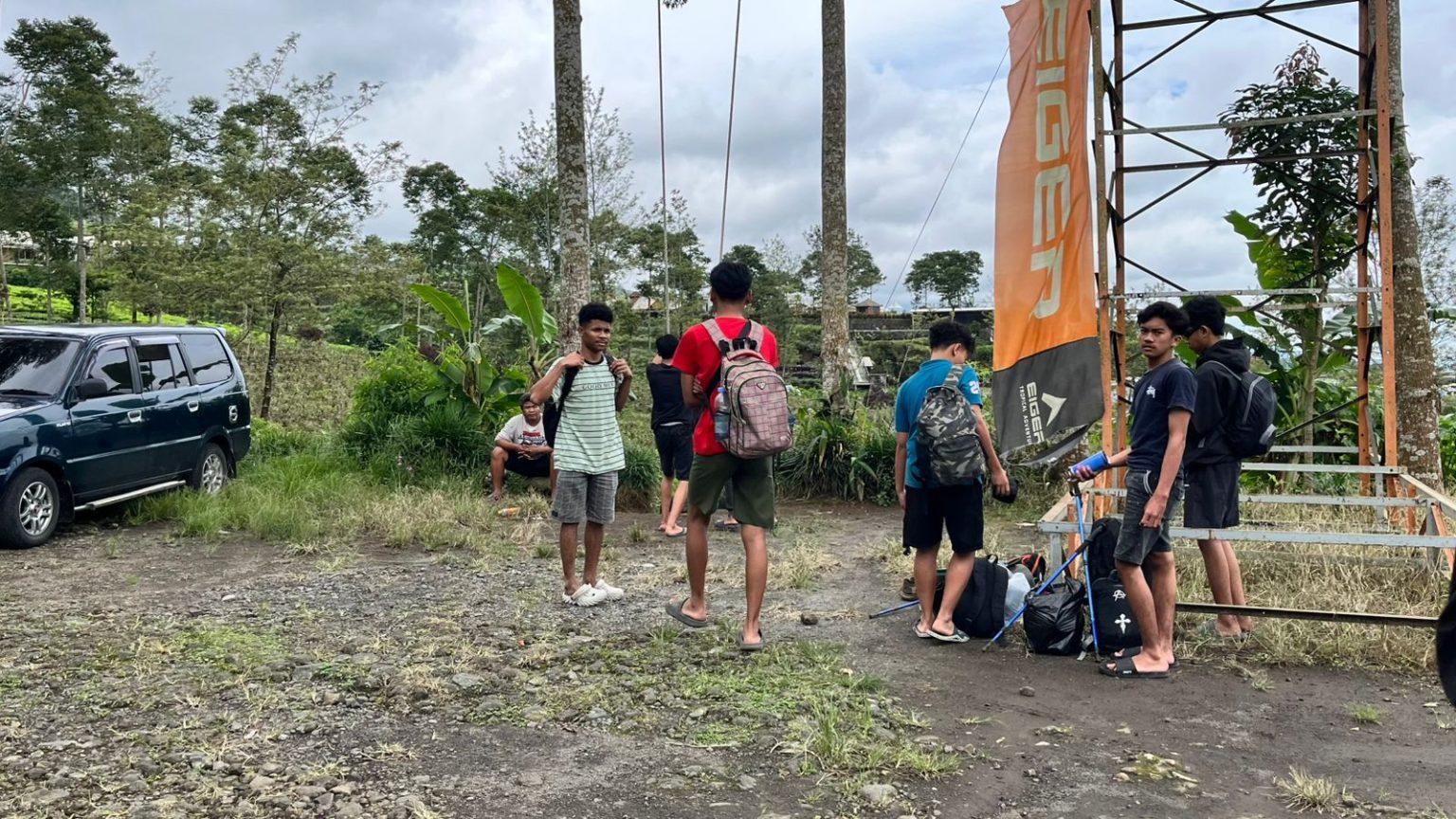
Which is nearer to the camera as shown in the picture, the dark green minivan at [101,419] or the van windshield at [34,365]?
the dark green minivan at [101,419]

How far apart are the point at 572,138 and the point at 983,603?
272 inches

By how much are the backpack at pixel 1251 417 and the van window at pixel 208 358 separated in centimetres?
840

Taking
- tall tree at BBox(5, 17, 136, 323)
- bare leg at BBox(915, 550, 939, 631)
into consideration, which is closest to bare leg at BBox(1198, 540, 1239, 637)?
bare leg at BBox(915, 550, 939, 631)

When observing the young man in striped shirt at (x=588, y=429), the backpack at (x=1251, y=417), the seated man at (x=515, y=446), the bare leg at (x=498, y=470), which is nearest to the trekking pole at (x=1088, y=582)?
the backpack at (x=1251, y=417)

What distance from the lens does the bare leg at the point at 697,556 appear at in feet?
16.6

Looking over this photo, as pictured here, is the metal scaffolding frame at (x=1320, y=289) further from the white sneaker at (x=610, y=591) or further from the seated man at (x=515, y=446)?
the seated man at (x=515, y=446)

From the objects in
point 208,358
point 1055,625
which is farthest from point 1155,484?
point 208,358

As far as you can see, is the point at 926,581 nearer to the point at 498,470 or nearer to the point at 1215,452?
the point at 1215,452

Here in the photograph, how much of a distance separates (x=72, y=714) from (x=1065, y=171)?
555 centimetres

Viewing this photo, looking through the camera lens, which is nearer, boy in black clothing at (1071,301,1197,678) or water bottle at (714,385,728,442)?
boy in black clothing at (1071,301,1197,678)

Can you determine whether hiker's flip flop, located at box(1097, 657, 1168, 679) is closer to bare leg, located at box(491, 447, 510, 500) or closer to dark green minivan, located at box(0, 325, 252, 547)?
bare leg, located at box(491, 447, 510, 500)

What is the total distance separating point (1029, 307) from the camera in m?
6.14

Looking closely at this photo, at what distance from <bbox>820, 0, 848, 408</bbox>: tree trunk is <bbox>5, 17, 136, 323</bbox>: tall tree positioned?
45.1 feet

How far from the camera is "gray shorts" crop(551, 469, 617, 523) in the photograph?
5625 millimetres
